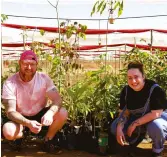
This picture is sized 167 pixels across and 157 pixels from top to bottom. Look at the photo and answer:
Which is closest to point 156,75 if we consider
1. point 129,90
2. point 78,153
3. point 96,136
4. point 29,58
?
point 129,90

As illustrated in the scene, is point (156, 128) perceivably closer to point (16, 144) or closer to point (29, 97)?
point (29, 97)

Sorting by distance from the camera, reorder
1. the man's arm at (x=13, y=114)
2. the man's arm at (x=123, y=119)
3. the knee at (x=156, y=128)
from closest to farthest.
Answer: the man's arm at (x=13, y=114), the knee at (x=156, y=128), the man's arm at (x=123, y=119)

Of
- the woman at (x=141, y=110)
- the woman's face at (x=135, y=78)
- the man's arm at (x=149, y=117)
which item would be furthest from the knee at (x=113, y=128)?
the woman's face at (x=135, y=78)

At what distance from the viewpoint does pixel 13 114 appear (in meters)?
3.14

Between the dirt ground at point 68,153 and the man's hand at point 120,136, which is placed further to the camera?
the dirt ground at point 68,153

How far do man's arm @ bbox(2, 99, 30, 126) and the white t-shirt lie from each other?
0.06m

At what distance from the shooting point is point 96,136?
12.4ft

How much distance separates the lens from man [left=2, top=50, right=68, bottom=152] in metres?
3.21

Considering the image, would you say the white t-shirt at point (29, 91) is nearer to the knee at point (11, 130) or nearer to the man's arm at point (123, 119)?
the knee at point (11, 130)

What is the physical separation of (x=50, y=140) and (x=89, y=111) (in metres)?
0.51

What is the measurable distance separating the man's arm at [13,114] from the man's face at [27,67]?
0.94 ft

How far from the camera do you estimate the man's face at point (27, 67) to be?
129 inches

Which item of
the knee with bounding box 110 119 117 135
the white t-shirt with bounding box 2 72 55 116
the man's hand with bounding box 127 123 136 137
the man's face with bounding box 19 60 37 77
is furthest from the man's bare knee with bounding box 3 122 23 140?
the man's hand with bounding box 127 123 136 137

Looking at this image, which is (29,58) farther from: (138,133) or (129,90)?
(138,133)
